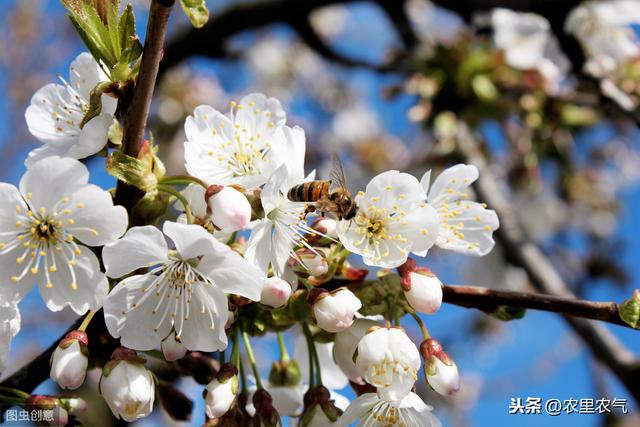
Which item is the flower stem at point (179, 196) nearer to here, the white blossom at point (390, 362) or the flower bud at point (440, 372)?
the white blossom at point (390, 362)

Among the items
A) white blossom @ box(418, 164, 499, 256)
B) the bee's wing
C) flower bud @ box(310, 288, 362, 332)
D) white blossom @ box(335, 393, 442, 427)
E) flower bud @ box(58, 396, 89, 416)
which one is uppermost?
flower bud @ box(58, 396, 89, 416)

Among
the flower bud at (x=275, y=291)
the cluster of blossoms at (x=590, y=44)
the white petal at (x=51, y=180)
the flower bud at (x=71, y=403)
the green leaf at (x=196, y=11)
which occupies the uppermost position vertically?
Answer: the green leaf at (x=196, y=11)

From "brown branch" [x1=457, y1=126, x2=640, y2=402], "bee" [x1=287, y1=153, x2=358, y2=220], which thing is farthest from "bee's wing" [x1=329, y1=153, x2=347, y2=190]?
Answer: "brown branch" [x1=457, y1=126, x2=640, y2=402]

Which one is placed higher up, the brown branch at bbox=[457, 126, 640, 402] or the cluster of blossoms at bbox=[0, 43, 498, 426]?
the cluster of blossoms at bbox=[0, 43, 498, 426]

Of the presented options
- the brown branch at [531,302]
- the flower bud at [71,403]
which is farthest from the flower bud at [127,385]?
the brown branch at [531,302]

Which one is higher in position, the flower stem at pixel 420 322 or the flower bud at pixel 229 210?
the flower bud at pixel 229 210

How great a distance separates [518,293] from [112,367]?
853 mm

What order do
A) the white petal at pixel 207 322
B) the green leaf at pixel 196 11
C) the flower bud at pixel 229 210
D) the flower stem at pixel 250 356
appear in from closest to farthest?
1. the green leaf at pixel 196 11
2. the flower bud at pixel 229 210
3. the white petal at pixel 207 322
4. the flower stem at pixel 250 356

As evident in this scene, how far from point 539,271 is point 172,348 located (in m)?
1.99

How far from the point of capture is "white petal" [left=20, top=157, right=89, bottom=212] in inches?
47.4

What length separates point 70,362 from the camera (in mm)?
1213

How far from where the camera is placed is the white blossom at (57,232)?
1.22 meters

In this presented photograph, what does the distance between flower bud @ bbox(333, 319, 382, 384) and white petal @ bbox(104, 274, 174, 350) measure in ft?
1.22

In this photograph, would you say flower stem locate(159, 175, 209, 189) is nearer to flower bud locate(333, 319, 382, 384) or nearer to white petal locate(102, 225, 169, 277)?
white petal locate(102, 225, 169, 277)
